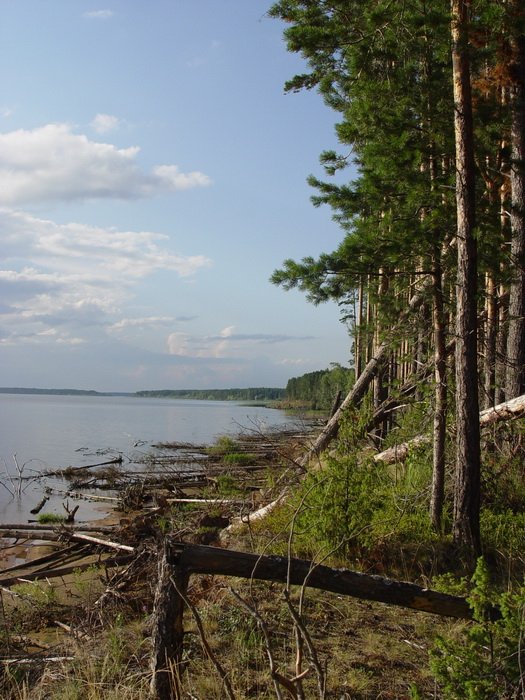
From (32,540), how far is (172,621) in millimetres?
10495

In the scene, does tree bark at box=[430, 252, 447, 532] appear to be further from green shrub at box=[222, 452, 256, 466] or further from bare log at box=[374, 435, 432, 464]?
green shrub at box=[222, 452, 256, 466]

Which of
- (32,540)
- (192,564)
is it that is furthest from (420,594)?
(32,540)

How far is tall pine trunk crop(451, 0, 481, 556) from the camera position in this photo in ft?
21.7

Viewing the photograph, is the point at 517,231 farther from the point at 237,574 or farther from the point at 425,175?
the point at 237,574

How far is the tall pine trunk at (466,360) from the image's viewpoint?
663 centimetres

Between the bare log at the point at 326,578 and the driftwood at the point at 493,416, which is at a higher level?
the driftwood at the point at 493,416

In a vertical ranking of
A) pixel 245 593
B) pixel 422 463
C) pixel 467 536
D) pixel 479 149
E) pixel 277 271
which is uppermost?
pixel 479 149

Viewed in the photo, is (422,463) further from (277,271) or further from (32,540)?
(32,540)

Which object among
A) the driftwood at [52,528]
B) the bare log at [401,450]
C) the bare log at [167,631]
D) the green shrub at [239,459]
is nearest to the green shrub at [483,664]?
the bare log at [167,631]

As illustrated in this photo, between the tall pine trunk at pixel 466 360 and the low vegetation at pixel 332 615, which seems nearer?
the low vegetation at pixel 332 615

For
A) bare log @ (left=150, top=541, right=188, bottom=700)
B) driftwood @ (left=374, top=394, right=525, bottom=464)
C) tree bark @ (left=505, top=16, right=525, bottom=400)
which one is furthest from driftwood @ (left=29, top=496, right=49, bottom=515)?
bare log @ (left=150, top=541, right=188, bottom=700)

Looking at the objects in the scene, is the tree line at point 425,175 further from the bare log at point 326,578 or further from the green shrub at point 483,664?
the green shrub at point 483,664

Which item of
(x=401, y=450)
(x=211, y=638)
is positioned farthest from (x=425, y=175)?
(x=211, y=638)

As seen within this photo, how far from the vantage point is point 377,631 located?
530 cm
